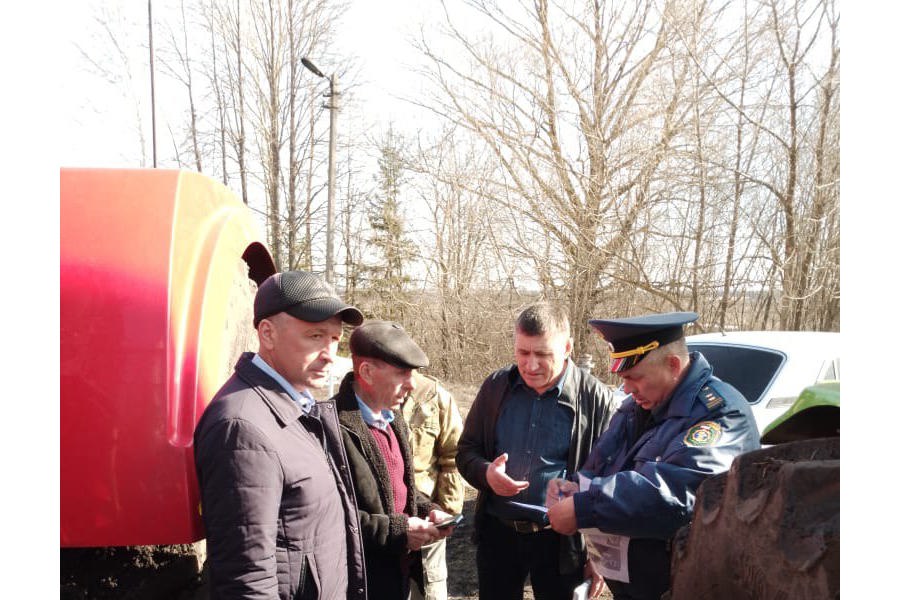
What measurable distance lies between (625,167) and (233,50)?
16994mm

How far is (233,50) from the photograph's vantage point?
24.0 metres

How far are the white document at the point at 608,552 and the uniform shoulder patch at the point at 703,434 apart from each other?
0.37 metres

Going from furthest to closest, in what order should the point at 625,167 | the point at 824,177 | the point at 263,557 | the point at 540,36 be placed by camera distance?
1. the point at 540,36
2. the point at 625,167
3. the point at 824,177
4. the point at 263,557

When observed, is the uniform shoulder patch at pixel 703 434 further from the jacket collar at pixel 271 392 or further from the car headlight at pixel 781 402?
the car headlight at pixel 781 402

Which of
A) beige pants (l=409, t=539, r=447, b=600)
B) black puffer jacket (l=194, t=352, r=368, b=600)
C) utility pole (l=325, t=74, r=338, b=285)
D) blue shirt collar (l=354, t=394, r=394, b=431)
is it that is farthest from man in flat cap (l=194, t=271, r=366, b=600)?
utility pole (l=325, t=74, r=338, b=285)

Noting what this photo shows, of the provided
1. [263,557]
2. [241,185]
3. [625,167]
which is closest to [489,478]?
[263,557]

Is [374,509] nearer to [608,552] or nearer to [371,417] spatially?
[371,417]

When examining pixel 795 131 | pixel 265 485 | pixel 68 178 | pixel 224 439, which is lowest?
pixel 265 485

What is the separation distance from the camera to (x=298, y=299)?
2070 millimetres

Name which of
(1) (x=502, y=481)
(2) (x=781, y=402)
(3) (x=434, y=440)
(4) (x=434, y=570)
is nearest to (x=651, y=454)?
(1) (x=502, y=481)

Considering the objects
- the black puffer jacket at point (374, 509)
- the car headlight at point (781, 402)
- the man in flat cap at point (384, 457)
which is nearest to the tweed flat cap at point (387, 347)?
the man in flat cap at point (384, 457)

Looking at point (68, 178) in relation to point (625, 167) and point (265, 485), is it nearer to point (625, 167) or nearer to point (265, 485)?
point (265, 485)

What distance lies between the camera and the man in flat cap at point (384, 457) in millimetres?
2545

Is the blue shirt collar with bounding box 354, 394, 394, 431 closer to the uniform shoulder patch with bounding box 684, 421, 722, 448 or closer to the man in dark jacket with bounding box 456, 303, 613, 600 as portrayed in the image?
the man in dark jacket with bounding box 456, 303, 613, 600
